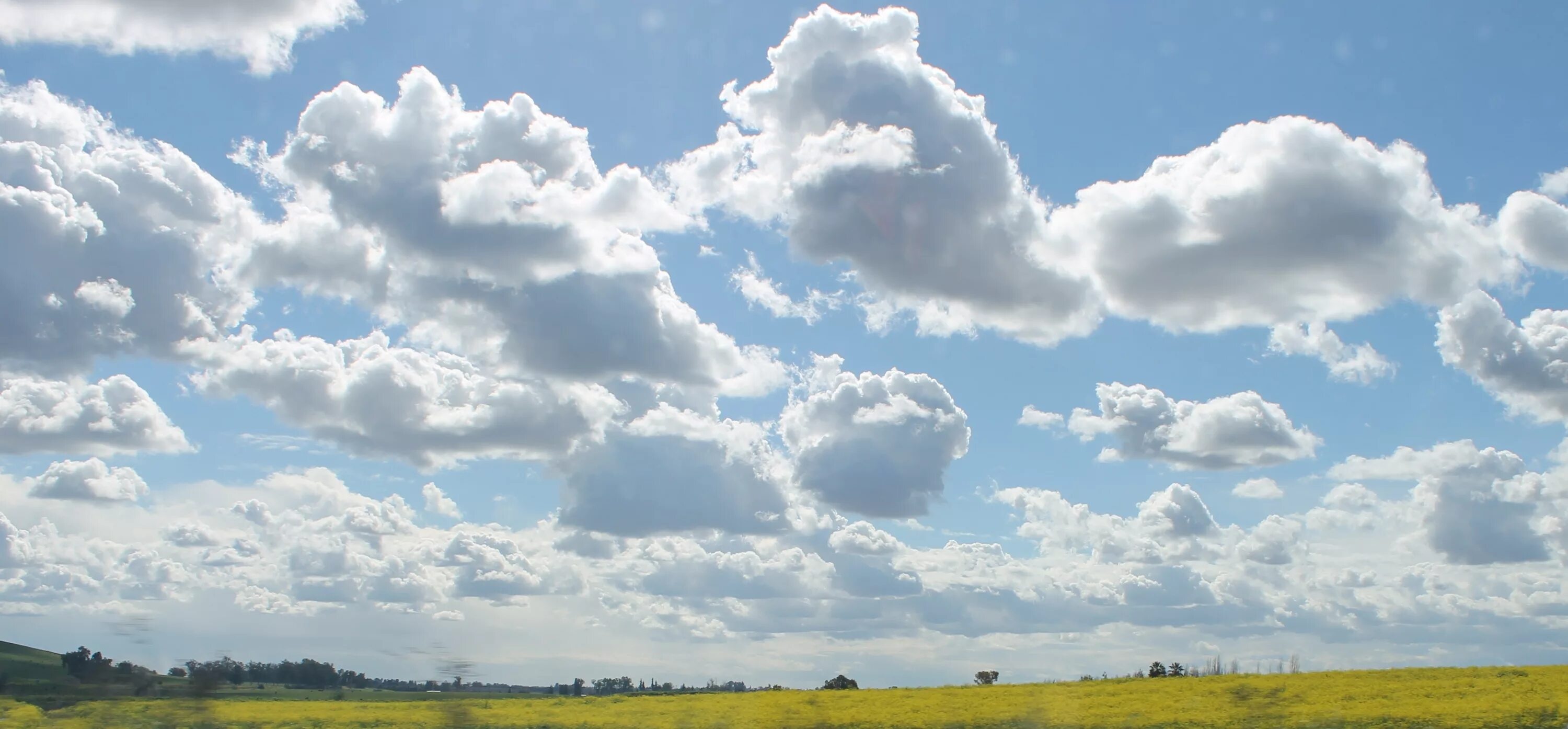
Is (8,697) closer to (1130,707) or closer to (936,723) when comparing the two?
(936,723)

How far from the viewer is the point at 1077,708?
41.8m

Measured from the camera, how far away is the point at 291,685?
56031 mm

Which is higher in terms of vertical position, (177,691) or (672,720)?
(177,691)

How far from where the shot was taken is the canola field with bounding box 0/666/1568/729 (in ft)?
121

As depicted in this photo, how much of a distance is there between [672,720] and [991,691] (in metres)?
14.3

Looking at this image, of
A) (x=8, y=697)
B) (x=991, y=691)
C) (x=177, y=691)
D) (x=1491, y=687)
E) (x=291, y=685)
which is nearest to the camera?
(x=177, y=691)

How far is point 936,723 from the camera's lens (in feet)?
133

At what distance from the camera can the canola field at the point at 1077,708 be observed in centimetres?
3681

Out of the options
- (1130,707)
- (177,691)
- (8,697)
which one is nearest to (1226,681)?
(1130,707)

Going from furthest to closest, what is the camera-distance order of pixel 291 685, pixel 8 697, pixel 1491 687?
1. pixel 291 685
2. pixel 1491 687
3. pixel 8 697

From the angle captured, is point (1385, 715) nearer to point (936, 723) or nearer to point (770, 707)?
point (936, 723)

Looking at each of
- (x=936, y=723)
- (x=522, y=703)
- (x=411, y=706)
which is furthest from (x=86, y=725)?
(x=936, y=723)

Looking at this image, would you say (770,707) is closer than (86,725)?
No

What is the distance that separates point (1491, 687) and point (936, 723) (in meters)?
20.8
